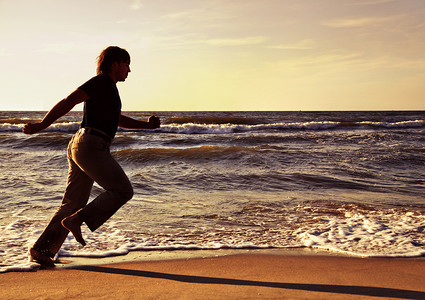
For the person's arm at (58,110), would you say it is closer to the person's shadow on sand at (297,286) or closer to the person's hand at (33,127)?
the person's hand at (33,127)

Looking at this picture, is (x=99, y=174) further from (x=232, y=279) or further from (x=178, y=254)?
(x=232, y=279)

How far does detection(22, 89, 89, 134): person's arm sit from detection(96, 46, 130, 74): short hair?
34 cm

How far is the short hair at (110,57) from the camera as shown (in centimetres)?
319

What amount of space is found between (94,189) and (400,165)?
763 cm

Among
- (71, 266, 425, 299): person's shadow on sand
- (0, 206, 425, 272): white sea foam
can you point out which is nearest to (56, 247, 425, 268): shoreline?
(0, 206, 425, 272): white sea foam

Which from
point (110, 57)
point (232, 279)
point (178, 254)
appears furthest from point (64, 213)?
point (232, 279)

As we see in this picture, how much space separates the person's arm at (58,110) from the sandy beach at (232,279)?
3.70 feet

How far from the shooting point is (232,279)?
9.83ft

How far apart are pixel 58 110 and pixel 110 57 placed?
0.62 m

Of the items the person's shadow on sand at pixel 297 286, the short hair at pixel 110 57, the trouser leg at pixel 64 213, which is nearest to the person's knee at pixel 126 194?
the trouser leg at pixel 64 213

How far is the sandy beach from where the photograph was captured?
8.80 ft

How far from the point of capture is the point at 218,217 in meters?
5.13

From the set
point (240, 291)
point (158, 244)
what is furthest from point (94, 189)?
point (240, 291)

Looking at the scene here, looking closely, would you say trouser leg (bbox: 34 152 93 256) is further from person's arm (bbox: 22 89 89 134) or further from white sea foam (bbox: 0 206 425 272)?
person's arm (bbox: 22 89 89 134)
